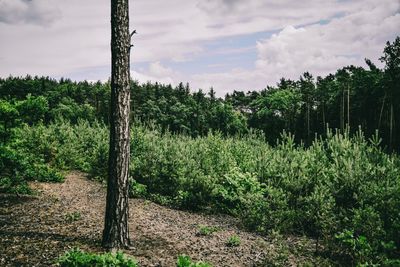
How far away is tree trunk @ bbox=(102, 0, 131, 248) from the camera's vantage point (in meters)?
5.67

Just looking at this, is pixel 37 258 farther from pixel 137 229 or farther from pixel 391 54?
pixel 391 54

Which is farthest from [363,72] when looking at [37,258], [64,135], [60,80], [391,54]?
[60,80]

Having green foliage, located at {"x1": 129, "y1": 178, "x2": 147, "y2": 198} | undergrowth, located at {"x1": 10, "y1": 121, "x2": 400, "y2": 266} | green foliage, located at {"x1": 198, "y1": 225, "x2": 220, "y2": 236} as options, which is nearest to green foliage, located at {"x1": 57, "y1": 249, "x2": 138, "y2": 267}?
green foliage, located at {"x1": 198, "y1": 225, "x2": 220, "y2": 236}

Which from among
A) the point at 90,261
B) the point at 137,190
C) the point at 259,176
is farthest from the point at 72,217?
the point at 259,176

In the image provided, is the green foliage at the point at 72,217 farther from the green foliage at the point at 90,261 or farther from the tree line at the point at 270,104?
the tree line at the point at 270,104

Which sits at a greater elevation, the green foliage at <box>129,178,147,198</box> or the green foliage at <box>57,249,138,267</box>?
the green foliage at <box>57,249,138,267</box>

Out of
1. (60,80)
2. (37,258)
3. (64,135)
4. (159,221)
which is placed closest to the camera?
(37,258)

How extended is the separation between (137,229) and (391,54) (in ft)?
149

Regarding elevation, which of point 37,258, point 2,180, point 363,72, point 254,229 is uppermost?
point 363,72

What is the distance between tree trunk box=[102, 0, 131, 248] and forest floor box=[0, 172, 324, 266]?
0.43 metres

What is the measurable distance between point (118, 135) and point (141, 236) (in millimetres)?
2443

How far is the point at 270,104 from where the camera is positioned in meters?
70.2

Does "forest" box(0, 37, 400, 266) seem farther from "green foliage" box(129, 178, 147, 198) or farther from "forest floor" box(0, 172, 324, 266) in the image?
"forest floor" box(0, 172, 324, 266)

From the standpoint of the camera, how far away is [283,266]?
18.7 feet
